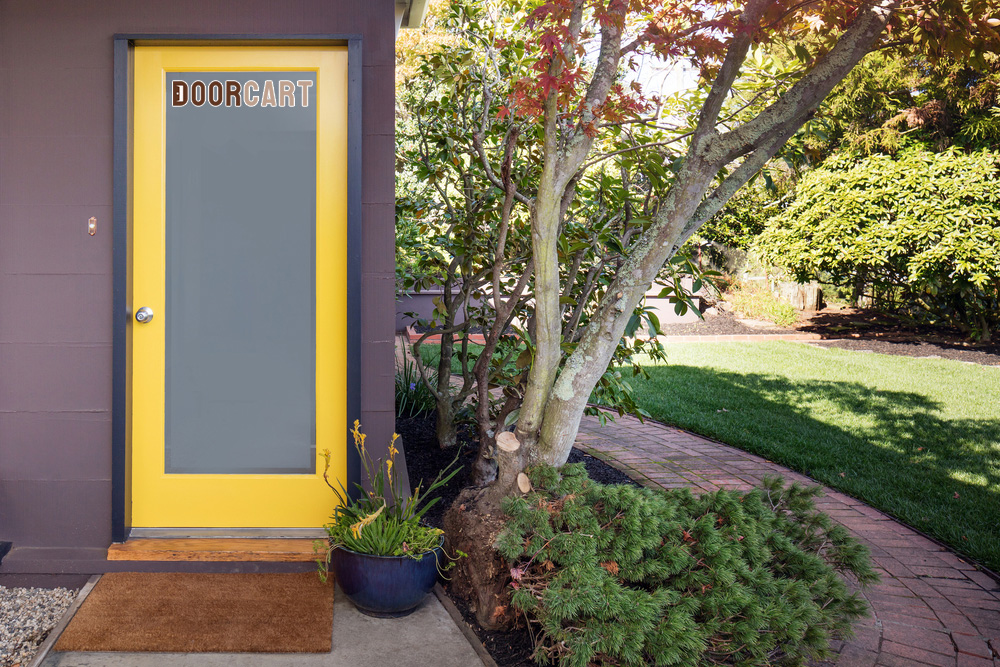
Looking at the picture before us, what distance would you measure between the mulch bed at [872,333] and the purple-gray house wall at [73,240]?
22.2ft

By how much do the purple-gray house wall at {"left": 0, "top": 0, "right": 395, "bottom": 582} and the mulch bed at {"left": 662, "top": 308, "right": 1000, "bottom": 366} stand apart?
676 centimetres

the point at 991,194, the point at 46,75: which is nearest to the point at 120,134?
the point at 46,75

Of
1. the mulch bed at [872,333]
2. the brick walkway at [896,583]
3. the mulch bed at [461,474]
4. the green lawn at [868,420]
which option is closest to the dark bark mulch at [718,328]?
the mulch bed at [872,333]

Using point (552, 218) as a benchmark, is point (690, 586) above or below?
below

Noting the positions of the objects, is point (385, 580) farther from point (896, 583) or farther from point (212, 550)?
point (896, 583)

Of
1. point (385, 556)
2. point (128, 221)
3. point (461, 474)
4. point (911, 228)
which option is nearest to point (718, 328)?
point (911, 228)

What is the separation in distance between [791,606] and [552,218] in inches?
59.8

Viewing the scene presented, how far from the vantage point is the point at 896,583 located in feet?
9.74

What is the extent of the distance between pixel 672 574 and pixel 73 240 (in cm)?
254

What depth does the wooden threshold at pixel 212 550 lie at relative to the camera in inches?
110

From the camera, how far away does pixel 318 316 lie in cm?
295

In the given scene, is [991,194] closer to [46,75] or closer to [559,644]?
[559,644]

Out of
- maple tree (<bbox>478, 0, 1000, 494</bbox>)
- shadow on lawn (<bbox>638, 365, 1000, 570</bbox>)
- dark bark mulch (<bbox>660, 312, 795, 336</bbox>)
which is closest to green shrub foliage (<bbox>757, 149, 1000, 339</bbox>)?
dark bark mulch (<bbox>660, 312, 795, 336</bbox>)

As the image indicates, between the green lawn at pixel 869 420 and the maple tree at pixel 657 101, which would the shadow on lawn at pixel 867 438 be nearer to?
the green lawn at pixel 869 420
